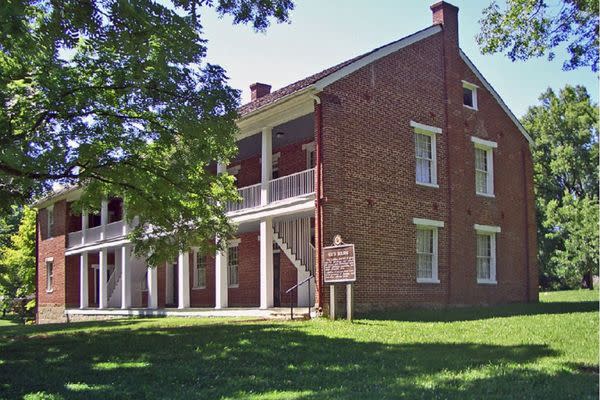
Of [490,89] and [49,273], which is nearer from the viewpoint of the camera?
[490,89]

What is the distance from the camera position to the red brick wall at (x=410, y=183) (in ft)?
55.8

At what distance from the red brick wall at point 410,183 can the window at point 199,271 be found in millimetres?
11299

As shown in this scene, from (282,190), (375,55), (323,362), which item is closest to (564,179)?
(375,55)

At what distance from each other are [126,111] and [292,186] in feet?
22.0

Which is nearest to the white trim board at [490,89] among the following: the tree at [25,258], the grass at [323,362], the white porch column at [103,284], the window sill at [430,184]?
the window sill at [430,184]

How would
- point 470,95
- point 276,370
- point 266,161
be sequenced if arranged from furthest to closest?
point 470,95 → point 266,161 → point 276,370

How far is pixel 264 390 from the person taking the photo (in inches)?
302

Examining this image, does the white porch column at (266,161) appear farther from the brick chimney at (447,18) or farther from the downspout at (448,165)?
the brick chimney at (447,18)

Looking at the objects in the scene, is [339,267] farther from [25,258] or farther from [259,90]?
[25,258]

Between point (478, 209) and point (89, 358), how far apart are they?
14.2m

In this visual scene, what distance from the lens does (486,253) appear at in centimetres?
2166

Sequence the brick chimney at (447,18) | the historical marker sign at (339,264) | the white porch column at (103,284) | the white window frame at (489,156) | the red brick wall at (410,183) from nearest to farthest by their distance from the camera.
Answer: the historical marker sign at (339,264), the red brick wall at (410,183), the brick chimney at (447,18), the white window frame at (489,156), the white porch column at (103,284)

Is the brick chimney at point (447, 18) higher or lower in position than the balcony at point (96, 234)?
higher

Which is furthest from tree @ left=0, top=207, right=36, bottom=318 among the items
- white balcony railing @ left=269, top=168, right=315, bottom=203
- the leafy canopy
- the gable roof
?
the gable roof
